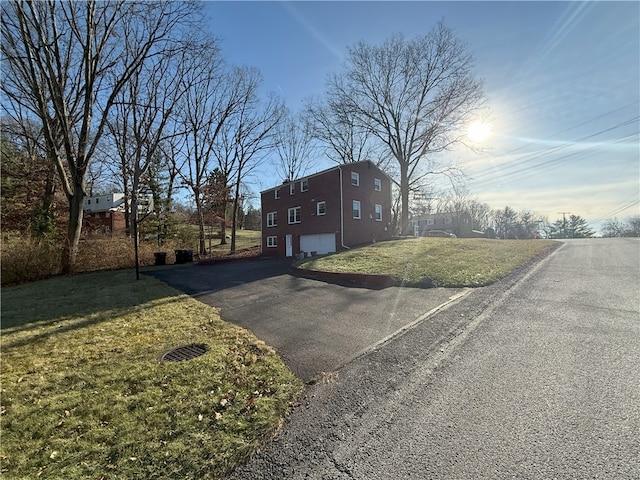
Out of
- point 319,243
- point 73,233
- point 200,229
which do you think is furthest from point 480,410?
point 200,229

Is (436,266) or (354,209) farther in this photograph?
(354,209)

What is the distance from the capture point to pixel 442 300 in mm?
6879

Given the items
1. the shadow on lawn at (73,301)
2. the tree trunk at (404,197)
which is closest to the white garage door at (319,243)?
the tree trunk at (404,197)

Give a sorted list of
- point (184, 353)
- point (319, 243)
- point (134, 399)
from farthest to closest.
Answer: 1. point (319, 243)
2. point (184, 353)
3. point (134, 399)

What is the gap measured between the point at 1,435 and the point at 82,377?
3.59ft

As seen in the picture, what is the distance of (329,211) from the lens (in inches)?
840

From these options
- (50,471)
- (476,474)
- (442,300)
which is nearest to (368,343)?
(476,474)

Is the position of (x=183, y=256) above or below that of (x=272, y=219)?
below

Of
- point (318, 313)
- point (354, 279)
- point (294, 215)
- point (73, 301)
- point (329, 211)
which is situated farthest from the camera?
point (294, 215)

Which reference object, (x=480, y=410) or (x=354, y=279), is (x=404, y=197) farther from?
(x=480, y=410)

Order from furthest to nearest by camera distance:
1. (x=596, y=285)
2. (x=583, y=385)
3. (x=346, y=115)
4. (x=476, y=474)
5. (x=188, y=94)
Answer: (x=346, y=115), (x=188, y=94), (x=596, y=285), (x=583, y=385), (x=476, y=474)

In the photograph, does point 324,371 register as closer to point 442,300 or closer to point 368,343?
point 368,343

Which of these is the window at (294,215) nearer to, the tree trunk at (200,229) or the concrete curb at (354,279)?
the tree trunk at (200,229)

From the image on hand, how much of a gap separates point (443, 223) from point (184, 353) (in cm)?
6216
